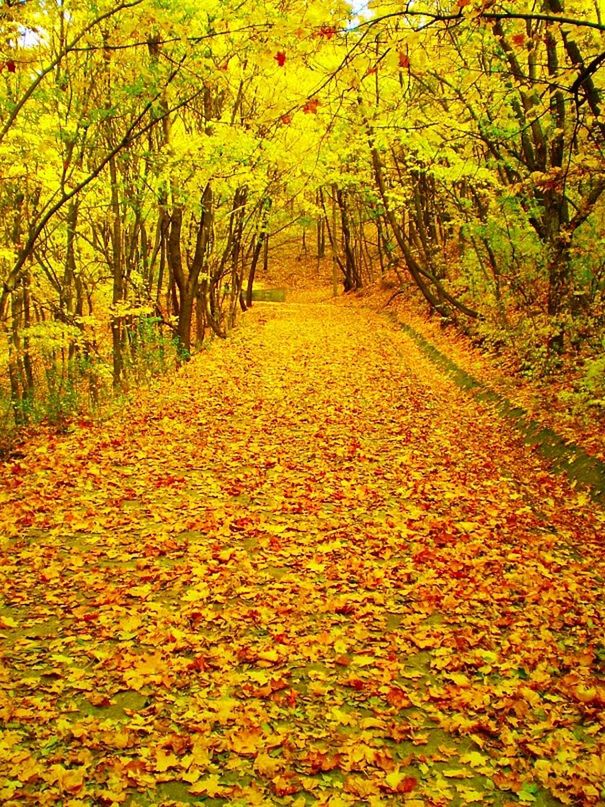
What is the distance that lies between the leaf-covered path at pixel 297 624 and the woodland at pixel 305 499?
2 cm

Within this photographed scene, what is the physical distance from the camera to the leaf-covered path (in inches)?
133

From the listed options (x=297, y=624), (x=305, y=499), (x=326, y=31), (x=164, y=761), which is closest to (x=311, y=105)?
(x=326, y=31)

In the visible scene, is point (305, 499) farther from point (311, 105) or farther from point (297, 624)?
point (311, 105)

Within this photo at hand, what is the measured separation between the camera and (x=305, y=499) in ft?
23.9

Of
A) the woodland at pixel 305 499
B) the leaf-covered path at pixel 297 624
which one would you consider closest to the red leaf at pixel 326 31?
the woodland at pixel 305 499

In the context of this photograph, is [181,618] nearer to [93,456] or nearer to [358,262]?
[93,456]

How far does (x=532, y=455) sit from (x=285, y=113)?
19.2ft

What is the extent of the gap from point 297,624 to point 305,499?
2.58 metres

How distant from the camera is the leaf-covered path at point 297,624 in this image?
3.37m

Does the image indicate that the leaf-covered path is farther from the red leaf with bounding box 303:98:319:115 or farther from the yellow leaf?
the red leaf with bounding box 303:98:319:115

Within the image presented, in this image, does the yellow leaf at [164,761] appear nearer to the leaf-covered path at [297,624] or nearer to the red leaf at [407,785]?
the leaf-covered path at [297,624]

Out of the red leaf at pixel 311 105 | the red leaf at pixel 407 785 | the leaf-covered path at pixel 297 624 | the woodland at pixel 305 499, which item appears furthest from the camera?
the red leaf at pixel 311 105

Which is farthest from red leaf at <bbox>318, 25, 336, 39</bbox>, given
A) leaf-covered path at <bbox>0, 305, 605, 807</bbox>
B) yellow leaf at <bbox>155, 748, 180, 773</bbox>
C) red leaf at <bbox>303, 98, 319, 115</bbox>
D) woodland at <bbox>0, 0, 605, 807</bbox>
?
yellow leaf at <bbox>155, 748, 180, 773</bbox>

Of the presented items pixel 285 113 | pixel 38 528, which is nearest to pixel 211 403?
pixel 38 528
